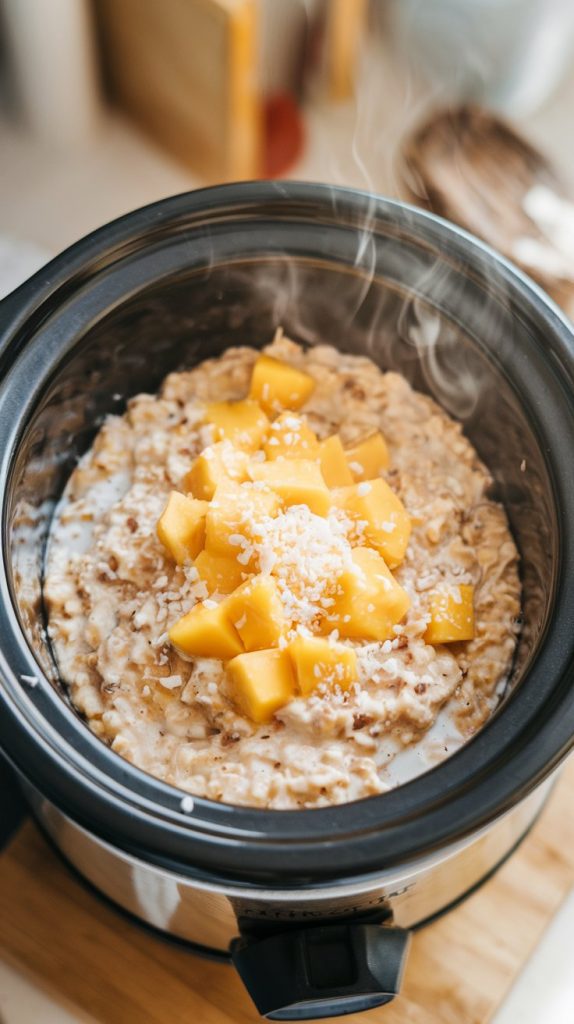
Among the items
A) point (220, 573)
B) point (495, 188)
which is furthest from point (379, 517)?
point (495, 188)

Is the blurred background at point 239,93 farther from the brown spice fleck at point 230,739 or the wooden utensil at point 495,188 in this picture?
the brown spice fleck at point 230,739

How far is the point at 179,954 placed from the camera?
1364 millimetres

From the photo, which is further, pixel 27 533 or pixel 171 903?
pixel 27 533

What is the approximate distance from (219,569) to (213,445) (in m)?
0.20

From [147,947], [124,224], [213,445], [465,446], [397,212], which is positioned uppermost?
[124,224]


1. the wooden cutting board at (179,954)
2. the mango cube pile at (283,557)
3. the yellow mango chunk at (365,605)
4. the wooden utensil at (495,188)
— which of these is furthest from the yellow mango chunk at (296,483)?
the wooden utensil at (495,188)

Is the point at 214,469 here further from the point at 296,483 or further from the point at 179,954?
the point at 179,954

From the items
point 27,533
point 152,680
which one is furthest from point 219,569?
point 27,533

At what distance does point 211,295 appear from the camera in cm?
149

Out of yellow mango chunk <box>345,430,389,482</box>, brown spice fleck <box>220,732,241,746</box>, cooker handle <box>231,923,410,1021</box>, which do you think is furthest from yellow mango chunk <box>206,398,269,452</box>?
cooker handle <box>231,923,410,1021</box>

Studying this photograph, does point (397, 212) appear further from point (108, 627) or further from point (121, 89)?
point (121, 89)

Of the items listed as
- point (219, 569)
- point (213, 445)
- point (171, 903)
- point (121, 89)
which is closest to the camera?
point (171, 903)

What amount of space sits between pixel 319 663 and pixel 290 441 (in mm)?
352

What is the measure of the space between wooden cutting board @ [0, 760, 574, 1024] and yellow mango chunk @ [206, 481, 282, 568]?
0.49m
